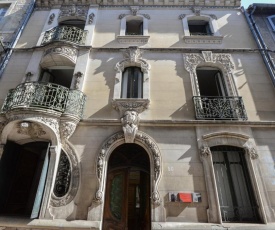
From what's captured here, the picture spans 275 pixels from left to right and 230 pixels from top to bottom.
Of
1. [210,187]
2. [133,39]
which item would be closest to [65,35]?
[133,39]

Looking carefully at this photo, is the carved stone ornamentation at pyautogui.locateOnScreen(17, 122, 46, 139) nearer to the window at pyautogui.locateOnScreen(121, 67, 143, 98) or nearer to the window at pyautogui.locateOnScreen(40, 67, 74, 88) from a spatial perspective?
the window at pyautogui.locateOnScreen(40, 67, 74, 88)

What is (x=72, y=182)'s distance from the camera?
201 inches

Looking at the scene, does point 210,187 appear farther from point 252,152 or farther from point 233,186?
point 252,152

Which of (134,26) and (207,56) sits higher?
(134,26)

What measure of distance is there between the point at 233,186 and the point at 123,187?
3.38 metres

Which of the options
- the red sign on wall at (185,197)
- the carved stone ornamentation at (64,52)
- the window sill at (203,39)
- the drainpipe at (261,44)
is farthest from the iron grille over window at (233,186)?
the carved stone ornamentation at (64,52)

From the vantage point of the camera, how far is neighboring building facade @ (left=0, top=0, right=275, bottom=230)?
488 cm

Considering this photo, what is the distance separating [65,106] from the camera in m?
5.77

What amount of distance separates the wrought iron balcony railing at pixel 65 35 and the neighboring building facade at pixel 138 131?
6 cm

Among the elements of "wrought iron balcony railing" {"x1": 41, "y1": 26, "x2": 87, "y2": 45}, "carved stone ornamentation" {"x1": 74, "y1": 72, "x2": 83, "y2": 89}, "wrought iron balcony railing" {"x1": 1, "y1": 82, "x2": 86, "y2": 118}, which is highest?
"wrought iron balcony railing" {"x1": 41, "y1": 26, "x2": 87, "y2": 45}

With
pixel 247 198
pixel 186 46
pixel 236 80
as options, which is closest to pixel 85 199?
pixel 247 198

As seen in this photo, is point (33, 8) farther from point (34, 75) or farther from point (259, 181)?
point (259, 181)

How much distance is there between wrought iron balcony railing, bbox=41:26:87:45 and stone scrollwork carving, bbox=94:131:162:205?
4.88 meters

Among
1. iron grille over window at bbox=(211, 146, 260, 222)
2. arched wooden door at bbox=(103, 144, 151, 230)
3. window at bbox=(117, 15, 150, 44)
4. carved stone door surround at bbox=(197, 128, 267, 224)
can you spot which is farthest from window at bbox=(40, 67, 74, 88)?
iron grille over window at bbox=(211, 146, 260, 222)
